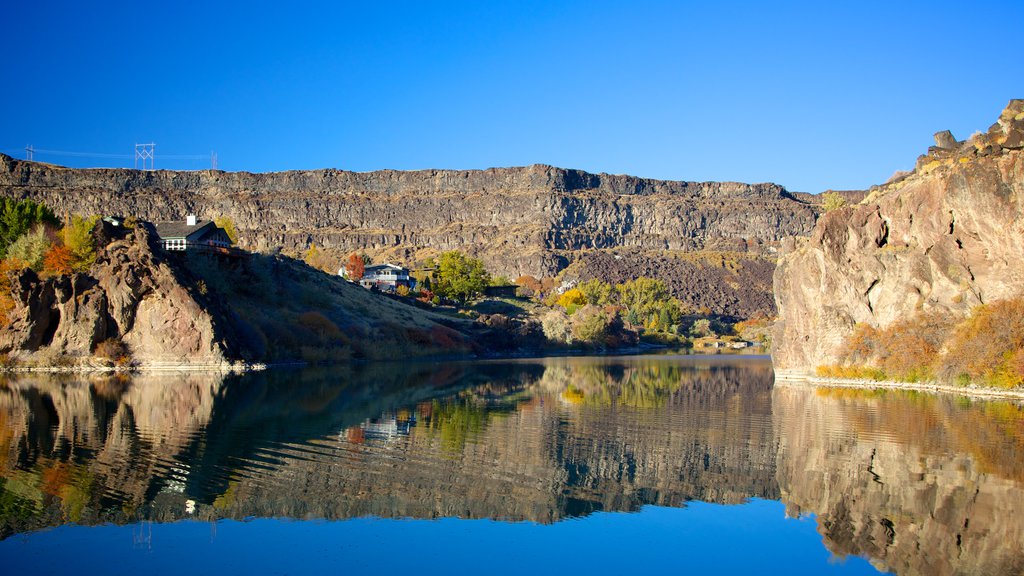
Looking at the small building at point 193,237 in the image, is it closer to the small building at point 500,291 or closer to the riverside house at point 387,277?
the riverside house at point 387,277

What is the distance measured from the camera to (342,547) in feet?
45.4

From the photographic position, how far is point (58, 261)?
2333 inches

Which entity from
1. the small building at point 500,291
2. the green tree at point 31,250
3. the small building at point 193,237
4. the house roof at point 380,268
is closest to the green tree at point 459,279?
the small building at point 500,291

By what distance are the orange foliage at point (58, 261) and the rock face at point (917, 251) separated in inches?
1953

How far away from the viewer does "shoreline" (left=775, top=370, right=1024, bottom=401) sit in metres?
38.2

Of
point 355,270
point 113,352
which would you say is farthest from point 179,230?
point 355,270

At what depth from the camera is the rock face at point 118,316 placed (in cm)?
5428

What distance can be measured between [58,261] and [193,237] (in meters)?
18.2

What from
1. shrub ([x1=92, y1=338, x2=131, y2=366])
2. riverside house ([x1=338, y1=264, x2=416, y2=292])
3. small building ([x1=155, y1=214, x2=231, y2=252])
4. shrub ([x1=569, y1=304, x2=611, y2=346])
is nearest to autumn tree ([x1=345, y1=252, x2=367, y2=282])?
riverside house ([x1=338, y1=264, x2=416, y2=292])

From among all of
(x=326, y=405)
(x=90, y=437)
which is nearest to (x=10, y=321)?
(x=326, y=405)

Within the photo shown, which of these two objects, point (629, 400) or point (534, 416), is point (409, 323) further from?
point (534, 416)

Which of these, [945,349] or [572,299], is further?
[572,299]

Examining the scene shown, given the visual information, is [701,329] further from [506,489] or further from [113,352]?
[506,489]

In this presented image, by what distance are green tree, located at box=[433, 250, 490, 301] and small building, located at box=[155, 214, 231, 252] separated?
135 feet
